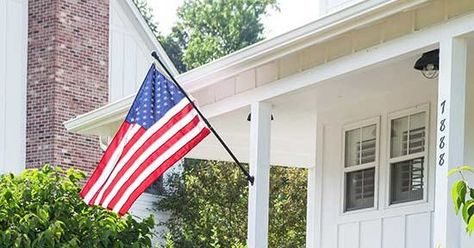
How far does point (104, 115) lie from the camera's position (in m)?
14.1

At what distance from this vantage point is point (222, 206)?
85.3 ft

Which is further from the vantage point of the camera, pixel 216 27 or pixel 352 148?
pixel 216 27

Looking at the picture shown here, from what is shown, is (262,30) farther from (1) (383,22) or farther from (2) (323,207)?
(1) (383,22)

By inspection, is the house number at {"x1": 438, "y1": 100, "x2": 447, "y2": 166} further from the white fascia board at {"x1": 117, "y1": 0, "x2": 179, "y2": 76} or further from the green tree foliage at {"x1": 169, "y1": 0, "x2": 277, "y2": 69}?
the green tree foliage at {"x1": 169, "y1": 0, "x2": 277, "y2": 69}

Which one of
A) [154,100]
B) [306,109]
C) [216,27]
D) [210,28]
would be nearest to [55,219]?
[154,100]

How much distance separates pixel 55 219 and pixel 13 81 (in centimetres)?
1096

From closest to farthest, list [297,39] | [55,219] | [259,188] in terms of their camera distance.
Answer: [297,39]
[259,188]
[55,219]

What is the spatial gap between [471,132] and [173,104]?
9.30ft

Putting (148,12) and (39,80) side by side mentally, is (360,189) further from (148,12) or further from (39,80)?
(148,12)

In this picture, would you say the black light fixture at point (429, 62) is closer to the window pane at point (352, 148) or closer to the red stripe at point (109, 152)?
the window pane at point (352, 148)

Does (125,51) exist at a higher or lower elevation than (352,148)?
higher

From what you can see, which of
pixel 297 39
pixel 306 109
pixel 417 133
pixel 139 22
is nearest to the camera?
pixel 297 39

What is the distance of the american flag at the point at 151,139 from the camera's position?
10516 millimetres

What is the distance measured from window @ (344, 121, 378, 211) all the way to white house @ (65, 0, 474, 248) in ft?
0.04
